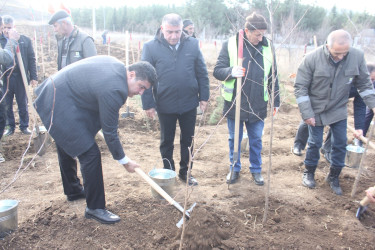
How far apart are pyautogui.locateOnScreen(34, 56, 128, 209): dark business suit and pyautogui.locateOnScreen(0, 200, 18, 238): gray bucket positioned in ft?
2.09

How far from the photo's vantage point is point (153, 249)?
258 centimetres

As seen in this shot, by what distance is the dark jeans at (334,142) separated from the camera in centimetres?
356

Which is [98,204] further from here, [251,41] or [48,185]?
[251,41]

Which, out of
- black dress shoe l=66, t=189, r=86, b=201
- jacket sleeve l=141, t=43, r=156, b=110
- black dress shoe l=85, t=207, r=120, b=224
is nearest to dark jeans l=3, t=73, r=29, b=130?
black dress shoe l=66, t=189, r=86, b=201

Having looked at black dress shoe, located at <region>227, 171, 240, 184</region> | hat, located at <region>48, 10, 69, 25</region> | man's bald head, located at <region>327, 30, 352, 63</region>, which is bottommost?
black dress shoe, located at <region>227, 171, 240, 184</region>

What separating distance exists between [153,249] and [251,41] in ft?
7.99

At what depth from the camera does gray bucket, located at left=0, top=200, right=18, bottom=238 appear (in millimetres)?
2535

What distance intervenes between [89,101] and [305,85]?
2.42m

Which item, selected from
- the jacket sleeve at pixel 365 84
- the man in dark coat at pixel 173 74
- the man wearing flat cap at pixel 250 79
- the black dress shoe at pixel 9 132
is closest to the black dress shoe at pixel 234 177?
the man wearing flat cap at pixel 250 79

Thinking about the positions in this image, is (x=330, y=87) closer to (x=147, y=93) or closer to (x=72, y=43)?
(x=147, y=93)

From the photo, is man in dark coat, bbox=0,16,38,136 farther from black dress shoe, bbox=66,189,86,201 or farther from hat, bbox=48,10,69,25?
black dress shoe, bbox=66,189,86,201

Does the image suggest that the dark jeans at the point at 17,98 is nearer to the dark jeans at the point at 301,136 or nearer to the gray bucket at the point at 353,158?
the dark jeans at the point at 301,136

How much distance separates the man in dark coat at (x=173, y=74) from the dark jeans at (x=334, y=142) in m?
1.51

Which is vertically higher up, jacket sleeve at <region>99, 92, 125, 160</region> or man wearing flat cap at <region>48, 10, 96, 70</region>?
man wearing flat cap at <region>48, 10, 96, 70</region>
